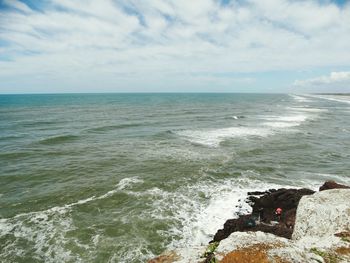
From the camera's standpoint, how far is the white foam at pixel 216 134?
32.2 meters

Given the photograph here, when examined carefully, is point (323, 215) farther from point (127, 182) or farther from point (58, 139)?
point (58, 139)

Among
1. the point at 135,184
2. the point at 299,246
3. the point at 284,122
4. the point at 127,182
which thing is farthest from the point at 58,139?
the point at 284,122

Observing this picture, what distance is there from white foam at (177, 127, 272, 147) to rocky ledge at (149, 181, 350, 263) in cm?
2012

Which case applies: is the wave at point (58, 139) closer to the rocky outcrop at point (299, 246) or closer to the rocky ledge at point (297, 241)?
the rocky ledge at point (297, 241)

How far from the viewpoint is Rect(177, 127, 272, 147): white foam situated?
3222 centimetres

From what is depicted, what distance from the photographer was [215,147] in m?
29.2

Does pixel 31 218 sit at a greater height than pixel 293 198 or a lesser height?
lesser

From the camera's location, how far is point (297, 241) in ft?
21.2

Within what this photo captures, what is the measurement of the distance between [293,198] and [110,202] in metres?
10.5

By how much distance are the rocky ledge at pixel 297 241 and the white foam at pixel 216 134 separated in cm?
2012

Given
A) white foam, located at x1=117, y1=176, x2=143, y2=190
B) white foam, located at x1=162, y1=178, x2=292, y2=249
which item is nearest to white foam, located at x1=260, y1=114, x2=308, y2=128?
white foam, located at x1=162, y1=178, x2=292, y2=249

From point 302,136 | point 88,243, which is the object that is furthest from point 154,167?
point 302,136

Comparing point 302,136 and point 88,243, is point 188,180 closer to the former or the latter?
point 88,243

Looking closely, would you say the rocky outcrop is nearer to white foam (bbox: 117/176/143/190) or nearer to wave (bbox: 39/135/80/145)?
white foam (bbox: 117/176/143/190)
